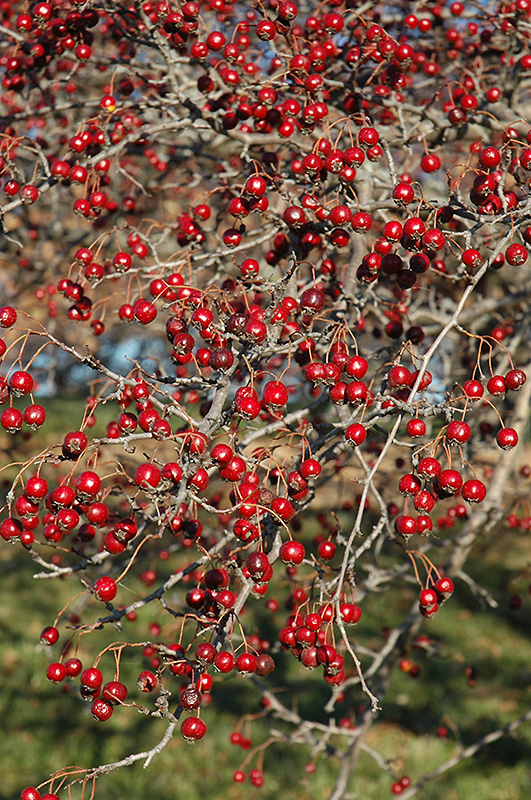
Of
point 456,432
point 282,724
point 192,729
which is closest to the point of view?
point 192,729

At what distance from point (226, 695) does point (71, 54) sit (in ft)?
A: 13.7

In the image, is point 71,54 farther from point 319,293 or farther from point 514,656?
point 514,656

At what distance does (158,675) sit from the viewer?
1583 millimetres

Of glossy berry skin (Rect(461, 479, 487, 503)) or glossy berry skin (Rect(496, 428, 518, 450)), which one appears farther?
glossy berry skin (Rect(496, 428, 518, 450))

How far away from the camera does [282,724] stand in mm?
4586

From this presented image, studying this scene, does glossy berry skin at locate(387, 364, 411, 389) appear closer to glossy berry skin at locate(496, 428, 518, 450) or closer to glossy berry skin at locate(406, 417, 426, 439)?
glossy berry skin at locate(406, 417, 426, 439)

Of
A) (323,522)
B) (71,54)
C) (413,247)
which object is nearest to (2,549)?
(323,522)

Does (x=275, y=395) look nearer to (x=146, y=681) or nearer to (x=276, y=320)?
(x=276, y=320)

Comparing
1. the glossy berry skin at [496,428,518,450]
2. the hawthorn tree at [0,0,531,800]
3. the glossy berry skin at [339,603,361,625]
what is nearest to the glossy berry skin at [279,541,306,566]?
the hawthorn tree at [0,0,531,800]

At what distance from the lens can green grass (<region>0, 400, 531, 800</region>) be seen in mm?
3904

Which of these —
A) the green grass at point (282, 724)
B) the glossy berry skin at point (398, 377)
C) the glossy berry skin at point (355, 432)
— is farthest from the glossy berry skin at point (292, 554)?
the green grass at point (282, 724)

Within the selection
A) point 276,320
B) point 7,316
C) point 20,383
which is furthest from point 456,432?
point 7,316

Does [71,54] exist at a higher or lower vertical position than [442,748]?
higher

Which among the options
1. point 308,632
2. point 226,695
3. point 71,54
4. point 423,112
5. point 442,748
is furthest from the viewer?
point 226,695
